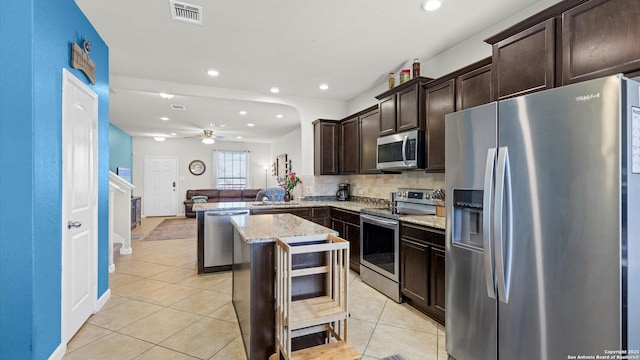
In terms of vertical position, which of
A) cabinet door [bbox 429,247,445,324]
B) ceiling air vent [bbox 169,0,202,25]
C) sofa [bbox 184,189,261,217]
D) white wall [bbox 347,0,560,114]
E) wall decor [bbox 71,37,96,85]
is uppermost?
ceiling air vent [bbox 169,0,202,25]

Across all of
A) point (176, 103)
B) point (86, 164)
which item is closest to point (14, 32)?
point (86, 164)

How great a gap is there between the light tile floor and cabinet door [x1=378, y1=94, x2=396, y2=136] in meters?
1.91

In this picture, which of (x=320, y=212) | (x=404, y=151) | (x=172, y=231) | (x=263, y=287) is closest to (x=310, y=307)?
(x=263, y=287)

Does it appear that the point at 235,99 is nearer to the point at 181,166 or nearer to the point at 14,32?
the point at 14,32

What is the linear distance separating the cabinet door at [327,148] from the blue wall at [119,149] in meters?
5.65

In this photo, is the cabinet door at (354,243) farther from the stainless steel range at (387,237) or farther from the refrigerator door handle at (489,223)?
the refrigerator door handle at (489,223)

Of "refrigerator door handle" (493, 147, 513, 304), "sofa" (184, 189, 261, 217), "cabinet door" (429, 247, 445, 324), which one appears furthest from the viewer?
"sofa" (184, 189, 261, 217)

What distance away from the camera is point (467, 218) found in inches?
73.7

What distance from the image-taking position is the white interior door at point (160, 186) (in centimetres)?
954

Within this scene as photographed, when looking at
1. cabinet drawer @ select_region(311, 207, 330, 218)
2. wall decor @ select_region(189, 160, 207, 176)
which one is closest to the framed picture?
wall decor @ select_region(189, 160, 207, 176)

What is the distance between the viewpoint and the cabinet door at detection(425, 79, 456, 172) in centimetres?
273

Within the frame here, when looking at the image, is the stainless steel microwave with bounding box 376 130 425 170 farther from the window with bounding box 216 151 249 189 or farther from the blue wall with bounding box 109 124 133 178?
the window with bounding box 216 151 249 189

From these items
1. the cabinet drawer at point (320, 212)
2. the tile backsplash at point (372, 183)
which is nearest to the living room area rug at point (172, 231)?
the tile backsplash at point (372, 183)

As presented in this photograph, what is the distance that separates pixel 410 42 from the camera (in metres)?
3.03
